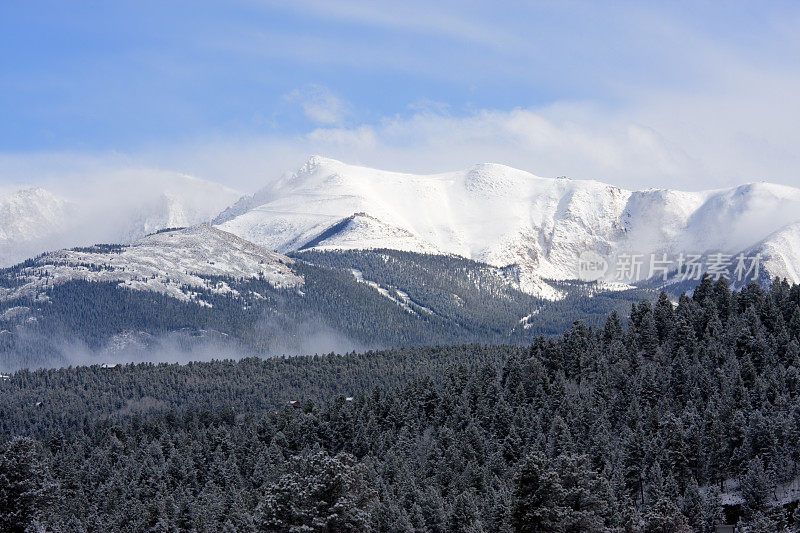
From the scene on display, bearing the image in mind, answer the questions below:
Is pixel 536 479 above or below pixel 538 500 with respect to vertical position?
above

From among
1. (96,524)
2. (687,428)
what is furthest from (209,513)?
(687,428)

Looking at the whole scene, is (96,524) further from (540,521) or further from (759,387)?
(759,387)

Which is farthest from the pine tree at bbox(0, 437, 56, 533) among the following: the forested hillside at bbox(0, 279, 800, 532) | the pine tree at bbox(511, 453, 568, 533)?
the pine tree at bbox(511, 453, 568, 533)

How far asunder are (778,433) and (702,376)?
3269 centimetres

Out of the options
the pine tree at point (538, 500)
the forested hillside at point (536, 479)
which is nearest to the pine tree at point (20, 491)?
the forested hillside at point (536, 479)

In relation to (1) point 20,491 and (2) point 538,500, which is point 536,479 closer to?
(2) point 538,500

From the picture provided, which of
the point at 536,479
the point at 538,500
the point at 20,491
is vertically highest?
the point at 536,479

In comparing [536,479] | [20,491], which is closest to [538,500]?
[536,479]

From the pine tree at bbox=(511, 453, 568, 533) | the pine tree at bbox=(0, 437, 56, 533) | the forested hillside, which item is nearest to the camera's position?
the pine tree at bbox=(511, 453, 568, 533)

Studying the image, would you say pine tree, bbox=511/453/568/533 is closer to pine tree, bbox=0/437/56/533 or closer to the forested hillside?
the forested hillside

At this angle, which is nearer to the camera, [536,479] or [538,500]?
[538,500]

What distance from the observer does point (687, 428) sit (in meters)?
172

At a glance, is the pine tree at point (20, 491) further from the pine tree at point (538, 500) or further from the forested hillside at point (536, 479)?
the pine tree at point (538, 500)

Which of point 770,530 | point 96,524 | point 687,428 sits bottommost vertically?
point 96,524
